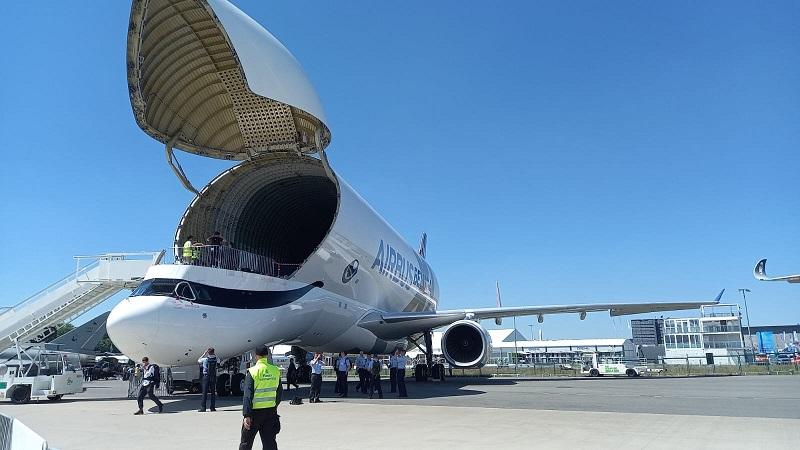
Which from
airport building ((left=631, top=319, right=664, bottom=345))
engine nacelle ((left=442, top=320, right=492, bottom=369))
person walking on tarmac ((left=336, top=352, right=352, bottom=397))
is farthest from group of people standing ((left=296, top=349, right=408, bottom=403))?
airport building ((left=631, top=319, right=664, bottom=345))

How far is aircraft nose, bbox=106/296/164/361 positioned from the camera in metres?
11.8

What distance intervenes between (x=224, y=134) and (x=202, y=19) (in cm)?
437

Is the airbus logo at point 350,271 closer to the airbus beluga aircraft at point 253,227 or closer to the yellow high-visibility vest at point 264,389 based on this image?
the airbus beluga aircraft at point 253,227

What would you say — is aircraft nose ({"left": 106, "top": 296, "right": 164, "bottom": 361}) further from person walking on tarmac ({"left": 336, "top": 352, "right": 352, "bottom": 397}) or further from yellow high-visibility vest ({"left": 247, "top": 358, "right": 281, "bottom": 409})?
yellow high-visibility vest ({"left": 247, "top": 358, "right": 281, "bottom": 409})

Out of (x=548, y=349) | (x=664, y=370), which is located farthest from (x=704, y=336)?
(x=664, y=370)

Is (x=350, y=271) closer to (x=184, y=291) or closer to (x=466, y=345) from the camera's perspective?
(x=466, y=345)

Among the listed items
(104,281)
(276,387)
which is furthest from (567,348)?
(276,387)

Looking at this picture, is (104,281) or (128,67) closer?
(128,67)

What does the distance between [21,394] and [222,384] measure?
207 inches

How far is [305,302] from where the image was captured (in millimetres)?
15719

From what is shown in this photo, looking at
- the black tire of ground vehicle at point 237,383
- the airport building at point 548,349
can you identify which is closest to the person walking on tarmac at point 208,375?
the black tire of ground vehicle at point 237,383

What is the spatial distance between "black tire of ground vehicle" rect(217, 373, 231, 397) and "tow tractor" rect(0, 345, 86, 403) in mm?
4261

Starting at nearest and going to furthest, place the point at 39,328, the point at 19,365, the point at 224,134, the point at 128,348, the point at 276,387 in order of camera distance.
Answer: the point at 276,387, the point at 128,348, the point at 19,365, the point at 224,134, the point at 39,328

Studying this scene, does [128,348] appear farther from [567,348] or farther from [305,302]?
[567,348]
